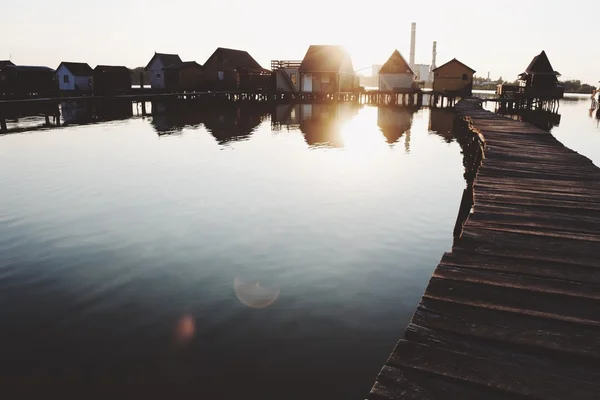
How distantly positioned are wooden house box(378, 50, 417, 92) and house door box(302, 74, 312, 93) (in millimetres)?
11093

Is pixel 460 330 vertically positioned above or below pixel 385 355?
above

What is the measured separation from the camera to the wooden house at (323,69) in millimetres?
65625

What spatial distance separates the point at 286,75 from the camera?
6988 cm

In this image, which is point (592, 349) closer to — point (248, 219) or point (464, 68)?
point (248, 219)

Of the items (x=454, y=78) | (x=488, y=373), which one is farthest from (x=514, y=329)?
(x=454, y=78)

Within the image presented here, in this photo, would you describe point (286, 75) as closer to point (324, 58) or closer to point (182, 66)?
point (324, 58)

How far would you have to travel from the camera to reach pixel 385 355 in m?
5.71

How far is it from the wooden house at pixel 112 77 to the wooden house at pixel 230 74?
12.8m

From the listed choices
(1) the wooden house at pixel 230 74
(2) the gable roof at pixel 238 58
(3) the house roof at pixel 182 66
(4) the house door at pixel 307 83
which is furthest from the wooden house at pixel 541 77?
(3) the house roof at pixel 182 66

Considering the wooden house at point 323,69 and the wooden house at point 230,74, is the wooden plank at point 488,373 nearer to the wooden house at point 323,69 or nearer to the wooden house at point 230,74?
the wooden house at point 323,69

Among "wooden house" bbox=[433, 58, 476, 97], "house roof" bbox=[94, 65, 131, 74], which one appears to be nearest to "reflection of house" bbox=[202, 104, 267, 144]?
"wooden house" bbox=[433, 58, 476, 97]

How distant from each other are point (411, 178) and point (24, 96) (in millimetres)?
50527

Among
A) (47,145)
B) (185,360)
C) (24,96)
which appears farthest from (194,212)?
(24,96)

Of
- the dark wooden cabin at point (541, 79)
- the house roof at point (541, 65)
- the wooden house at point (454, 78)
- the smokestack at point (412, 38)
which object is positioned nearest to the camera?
the dark wooden cabin at point (541, 79)
